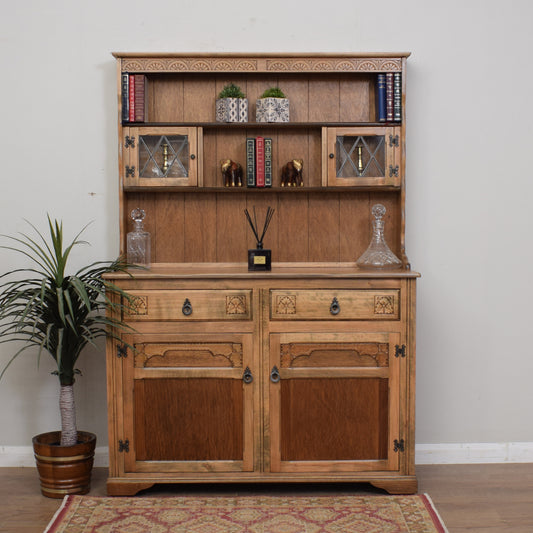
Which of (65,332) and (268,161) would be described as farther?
(268,161)

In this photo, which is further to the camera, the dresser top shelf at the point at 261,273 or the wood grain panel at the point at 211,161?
the wood grain panel at the point at 211,161

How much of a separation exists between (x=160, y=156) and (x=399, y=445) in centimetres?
182

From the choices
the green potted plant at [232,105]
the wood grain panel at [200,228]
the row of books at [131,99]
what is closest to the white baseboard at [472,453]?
the wood grain panel at [200,228]

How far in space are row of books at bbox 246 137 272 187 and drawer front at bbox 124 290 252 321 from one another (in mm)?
623

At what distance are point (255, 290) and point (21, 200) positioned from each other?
4.64ft

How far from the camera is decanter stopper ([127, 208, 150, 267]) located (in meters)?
3.35

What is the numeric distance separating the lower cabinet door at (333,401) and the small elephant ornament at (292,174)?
81cm

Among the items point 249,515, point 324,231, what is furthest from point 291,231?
point 249,515

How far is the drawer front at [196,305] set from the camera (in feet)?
9.93

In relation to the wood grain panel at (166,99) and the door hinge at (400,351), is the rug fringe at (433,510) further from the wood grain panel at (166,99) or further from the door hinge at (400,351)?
the wood grain panel at (166,99)

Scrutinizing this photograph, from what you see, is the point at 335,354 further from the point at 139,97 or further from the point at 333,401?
the point at 139,97

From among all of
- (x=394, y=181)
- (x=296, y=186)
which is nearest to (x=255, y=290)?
(x=296, y=186)

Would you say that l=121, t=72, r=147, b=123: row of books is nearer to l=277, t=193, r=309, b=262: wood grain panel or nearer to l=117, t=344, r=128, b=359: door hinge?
l=277, t=193, r=309, b=262: wood grain panel

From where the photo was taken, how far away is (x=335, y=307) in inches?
119
